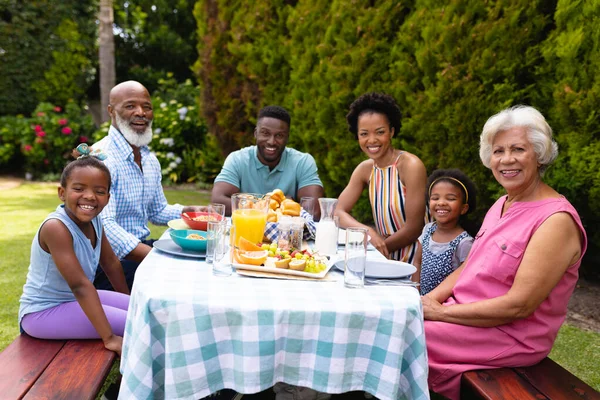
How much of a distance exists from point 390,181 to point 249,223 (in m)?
1.40

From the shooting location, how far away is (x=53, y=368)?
7.63ft

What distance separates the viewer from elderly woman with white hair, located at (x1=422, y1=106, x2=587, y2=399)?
91.3 inches

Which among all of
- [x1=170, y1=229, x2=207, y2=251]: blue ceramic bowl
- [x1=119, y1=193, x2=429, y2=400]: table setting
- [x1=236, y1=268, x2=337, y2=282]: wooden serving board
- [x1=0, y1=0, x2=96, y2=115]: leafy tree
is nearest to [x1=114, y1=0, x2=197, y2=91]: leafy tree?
[x1=0, y1=0, x2=96, y2=115]: leafy tree

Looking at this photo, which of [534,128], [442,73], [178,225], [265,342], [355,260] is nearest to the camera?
[265,342]

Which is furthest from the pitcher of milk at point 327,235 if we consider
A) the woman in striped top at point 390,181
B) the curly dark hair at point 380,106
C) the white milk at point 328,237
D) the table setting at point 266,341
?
the curly dark hair at point 380,106

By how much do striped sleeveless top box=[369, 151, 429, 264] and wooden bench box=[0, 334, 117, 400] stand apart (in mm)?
2054

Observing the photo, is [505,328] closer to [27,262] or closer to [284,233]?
[284,233]

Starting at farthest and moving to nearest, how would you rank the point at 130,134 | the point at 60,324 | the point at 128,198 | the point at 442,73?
the point at 442,73, the point at 130,134, the point at 128,198, the point at 60,324

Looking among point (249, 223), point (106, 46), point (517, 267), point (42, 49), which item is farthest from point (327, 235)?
point (42, 49)

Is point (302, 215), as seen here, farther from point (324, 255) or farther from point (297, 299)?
point (297, 299)

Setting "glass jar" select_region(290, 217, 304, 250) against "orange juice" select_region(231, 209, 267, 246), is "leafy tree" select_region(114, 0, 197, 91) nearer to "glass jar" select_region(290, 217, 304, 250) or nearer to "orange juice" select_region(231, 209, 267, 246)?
"orange juice" select_region(231, 209, 267, 246)

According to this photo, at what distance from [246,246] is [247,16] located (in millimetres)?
6686

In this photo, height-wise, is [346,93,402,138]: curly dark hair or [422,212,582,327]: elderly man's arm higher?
[346,93,402,138]: curly dark hair

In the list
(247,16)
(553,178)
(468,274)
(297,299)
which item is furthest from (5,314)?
(247,16)
